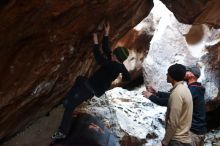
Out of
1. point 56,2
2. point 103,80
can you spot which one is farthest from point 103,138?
point 56,2

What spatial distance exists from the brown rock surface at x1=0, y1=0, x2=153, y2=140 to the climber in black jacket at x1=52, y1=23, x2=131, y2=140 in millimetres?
481

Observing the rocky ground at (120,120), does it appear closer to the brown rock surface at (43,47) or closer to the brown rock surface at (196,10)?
the brown rock surface at (43,47)

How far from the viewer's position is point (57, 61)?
234 inches

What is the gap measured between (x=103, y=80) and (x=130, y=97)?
344cm

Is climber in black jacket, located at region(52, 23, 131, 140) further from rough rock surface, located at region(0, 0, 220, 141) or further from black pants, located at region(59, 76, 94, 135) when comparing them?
rough rock surface, located at region(0, 0, 220, 141)

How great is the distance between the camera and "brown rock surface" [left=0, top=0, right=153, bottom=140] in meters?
4.69

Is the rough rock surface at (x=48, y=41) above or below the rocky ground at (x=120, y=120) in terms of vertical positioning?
A: above

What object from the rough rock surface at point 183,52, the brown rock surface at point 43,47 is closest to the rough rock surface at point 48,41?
the brown rock surface at point 43,47

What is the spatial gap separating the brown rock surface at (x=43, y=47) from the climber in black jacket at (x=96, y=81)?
1.58ft

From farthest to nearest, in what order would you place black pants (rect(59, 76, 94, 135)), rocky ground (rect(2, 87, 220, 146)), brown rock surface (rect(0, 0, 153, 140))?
rocky ground (rect(2, 87, 220, 146)) → black pants (rect(59, 76, 94, 135)) → brown rock surface (rect(0, 0, 153, 140))

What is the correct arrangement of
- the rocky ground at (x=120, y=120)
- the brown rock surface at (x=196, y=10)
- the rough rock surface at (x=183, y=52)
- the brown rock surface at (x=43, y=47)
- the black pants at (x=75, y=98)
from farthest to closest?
the rough rock surface at (x=183, y=52), the rocky ground at (x=120, y=120), the brown rock surface at (x=196, y=10), the black pants at (x=75, y=98), the brown rock surface at (x=43, y=47)

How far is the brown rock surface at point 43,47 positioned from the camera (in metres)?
4.69

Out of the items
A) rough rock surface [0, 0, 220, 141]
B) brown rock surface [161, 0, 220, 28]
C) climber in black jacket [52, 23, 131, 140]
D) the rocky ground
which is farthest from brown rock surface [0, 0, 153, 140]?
brown rock surface [161, 0, 220, 28]

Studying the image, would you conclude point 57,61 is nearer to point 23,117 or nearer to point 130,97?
point 23,117
